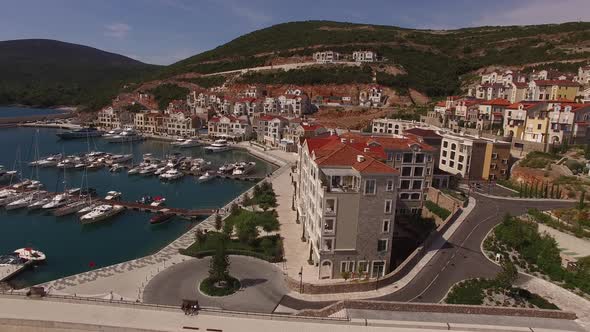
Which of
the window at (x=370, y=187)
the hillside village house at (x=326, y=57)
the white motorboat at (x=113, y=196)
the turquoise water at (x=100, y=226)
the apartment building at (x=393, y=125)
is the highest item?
the hillside village house at (x=326, y=57)

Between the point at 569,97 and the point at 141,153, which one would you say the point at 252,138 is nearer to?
the point at 141,153

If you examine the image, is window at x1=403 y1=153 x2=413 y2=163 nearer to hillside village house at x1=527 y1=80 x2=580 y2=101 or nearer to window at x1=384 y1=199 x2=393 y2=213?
window at x1=384 y1=199 x2=393 y2=213

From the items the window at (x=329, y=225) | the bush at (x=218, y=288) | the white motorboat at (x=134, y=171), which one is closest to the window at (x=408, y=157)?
the window at (x=329, y=225)

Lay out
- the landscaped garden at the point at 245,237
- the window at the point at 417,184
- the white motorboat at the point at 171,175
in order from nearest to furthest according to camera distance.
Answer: the landscaped garden at the point at 245,237 → the window at the point at 417,184 → the white motorboat at the point at 171,175

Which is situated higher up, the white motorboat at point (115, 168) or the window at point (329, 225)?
the window at point (329, 225)

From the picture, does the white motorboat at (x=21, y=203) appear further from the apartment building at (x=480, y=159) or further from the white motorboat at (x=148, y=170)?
the apartment building at (x=480, y=159)

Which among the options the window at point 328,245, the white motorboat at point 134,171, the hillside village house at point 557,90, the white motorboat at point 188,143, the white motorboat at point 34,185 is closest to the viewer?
the window at point 328,245

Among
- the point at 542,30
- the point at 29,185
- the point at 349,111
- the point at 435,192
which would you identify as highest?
the point at 542,30

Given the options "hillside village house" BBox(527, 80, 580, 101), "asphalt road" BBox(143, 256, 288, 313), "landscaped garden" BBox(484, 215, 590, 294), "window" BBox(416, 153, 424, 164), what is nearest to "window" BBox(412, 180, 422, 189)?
"window" BBox(416, 153, 424, 164)

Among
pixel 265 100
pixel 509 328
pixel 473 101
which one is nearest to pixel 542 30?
pixel 473 101
